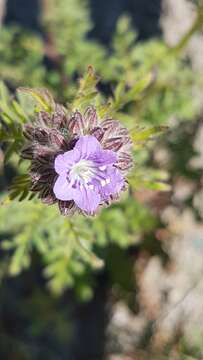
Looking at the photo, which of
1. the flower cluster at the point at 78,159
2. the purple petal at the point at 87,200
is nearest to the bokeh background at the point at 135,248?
the flower cluster at the point at 78,159

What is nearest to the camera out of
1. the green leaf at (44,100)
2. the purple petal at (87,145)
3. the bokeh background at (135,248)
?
the purple petal at (87,145)

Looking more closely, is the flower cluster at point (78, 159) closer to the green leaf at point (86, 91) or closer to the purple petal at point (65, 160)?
the purple petal at point (65, 160)

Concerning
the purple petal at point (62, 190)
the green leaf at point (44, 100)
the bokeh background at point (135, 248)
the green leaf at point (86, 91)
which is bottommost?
the purple petal at point (62, 190)

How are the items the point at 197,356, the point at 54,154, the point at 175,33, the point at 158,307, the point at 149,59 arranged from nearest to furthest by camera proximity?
the point at 54,154, the point at 197,356, the point at 149,59, the point at 158,307, the point at 175,33

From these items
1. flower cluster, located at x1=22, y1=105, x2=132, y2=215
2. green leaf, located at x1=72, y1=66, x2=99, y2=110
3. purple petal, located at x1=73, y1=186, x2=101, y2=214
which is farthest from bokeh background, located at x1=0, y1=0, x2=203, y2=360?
purple petal, located at x1=73, y1=186, x2=101, y2=214

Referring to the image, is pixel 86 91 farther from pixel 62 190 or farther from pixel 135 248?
pixel 135 248

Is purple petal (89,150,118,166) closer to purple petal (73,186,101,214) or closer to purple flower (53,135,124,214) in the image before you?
purple flower (53,135,124,214)

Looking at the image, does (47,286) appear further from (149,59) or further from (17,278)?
(149,59)

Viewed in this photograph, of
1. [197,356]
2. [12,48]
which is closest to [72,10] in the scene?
[12,48]
